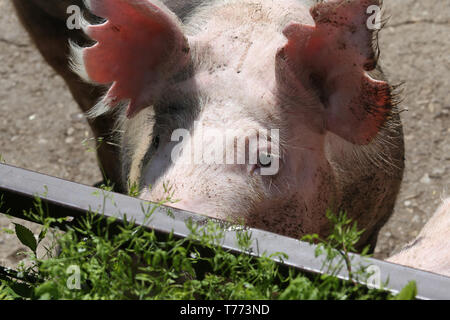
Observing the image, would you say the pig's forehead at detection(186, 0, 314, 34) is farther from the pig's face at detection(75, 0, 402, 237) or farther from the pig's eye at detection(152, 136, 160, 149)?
the pig's eye at detection(152, 136, 160, 149)

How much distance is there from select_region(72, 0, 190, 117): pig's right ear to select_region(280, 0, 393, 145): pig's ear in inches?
21.6

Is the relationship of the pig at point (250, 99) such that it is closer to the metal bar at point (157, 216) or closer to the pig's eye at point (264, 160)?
the pig's eye at point (264, 160)

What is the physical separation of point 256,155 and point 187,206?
1.37ft

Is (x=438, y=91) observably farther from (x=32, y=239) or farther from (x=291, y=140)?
(x=32, y=239)

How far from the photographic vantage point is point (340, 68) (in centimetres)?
264

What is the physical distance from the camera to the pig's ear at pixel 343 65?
96.8 inches

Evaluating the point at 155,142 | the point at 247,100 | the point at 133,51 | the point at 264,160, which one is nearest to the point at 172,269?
the point at 264,160

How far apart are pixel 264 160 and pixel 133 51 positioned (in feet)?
2.79

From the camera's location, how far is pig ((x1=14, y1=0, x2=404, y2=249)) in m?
2.48

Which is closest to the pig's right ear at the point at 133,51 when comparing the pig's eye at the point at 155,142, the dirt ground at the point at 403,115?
the pig's eye at the point at 155,142

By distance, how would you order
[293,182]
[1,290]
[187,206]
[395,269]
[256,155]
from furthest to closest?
[293,182]
[256,155]
[187,206]
[1,290]
[395,269]

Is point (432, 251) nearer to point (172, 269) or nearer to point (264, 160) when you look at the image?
point (264, 160)

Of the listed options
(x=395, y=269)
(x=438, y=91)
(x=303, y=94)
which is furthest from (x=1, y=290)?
(x=438, y=91)

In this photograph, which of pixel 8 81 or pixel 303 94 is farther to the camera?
pixel 8 81
